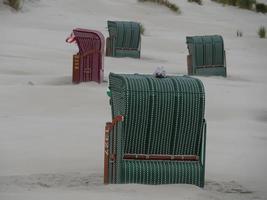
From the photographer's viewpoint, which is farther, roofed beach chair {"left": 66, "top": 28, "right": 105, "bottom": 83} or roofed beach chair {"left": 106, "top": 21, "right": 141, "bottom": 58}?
roofed beach chair {"left": 106, "top": 21, "right": 141, "bottom": 58}

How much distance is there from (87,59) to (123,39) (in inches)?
299

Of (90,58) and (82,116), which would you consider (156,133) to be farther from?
(90,58)

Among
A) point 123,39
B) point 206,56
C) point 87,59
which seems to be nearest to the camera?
point 87,59

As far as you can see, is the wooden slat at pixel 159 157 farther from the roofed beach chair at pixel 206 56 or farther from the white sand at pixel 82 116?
the roofed beach chair at pixel 206 56

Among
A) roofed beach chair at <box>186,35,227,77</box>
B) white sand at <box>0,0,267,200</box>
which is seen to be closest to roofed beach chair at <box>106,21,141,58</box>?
white sand at <box>0,0,267,200</box>

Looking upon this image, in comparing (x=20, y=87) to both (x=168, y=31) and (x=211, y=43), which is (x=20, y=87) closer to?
(x=211, y=43)

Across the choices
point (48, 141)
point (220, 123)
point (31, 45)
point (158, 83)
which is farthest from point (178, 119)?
point (31, 45)

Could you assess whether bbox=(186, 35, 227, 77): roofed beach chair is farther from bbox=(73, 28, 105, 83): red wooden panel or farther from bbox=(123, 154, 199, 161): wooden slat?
bbox=(123, 154, 199, 161): wooden slat

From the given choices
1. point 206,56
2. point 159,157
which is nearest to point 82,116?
point 159,157

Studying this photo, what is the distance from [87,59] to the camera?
Answer: 57.9 feet

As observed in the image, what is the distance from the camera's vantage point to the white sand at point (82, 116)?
8.52 metres

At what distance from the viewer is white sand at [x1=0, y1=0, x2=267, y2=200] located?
28.0 feet

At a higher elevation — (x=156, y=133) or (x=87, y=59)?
(x=156, y=133)

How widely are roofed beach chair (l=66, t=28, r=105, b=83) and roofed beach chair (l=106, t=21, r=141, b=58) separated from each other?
7025 millimetres
